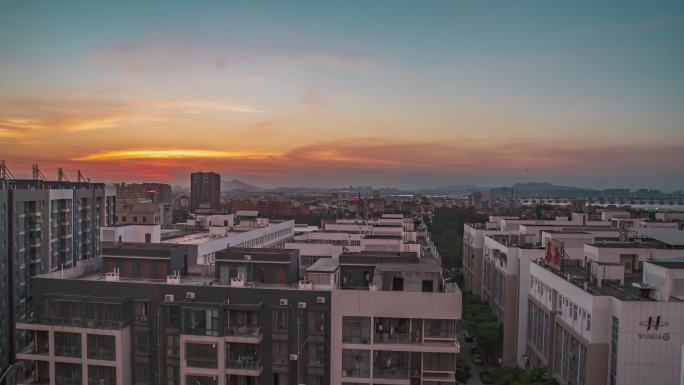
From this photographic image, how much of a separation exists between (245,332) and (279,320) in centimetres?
125

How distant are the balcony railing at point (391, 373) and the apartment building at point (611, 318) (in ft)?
23.8

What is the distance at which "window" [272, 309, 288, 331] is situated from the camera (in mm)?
20078

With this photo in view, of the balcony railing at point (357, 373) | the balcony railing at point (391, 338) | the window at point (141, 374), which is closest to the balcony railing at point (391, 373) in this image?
the balcony railing at point (357, 373)

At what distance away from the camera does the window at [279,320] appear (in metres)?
20.1

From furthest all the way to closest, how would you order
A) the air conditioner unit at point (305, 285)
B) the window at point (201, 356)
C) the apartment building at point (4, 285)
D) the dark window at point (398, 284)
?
the apartment building at point (4, 285) < the air conditioner unit at point (305, 285) < the dark window at point (398, 284) < the window at point (201, 356)

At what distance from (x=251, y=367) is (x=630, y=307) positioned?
1346 centimetres

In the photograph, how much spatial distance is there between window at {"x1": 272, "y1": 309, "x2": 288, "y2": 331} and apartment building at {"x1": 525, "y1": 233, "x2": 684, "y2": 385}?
37.3 feet

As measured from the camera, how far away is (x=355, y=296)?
19.8 m

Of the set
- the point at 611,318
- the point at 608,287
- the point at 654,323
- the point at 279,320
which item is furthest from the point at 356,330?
the point at 608,287

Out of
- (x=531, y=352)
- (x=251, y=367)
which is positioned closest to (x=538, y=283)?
(x=531, y=352)

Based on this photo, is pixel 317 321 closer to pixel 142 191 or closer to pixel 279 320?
pixel 279 320

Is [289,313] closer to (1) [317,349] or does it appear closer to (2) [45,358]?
(1) [317,349]

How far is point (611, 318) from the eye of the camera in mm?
20844

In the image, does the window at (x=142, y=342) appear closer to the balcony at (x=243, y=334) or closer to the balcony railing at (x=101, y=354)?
the balcony railing at (x=101, y=354)
